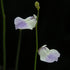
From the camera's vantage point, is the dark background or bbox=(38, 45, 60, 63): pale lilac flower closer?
bbox=(38, 45, 60, 63): pale lilac flower

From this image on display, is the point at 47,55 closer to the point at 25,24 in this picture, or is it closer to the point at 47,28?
the point at 25,24

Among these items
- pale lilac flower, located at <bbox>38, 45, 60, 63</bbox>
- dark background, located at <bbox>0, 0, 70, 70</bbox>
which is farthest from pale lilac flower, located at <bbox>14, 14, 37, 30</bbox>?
dark background, located at <bbox>0, 0, 70, 70</bbox>

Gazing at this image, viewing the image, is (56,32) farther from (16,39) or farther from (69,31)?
(16,39)

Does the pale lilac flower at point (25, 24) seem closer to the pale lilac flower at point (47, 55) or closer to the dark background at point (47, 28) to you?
the pale lilac flower at point (47, 55)

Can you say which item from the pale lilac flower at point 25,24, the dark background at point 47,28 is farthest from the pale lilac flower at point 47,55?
the dark background at point 47,28

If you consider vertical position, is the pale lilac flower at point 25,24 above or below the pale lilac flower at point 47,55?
above

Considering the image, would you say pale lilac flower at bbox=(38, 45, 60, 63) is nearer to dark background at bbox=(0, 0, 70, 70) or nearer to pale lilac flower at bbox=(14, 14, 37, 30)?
pale lilac flower at bbox=(14, 14, 37, 30)

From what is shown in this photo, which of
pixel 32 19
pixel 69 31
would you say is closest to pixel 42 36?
pixel 69 31

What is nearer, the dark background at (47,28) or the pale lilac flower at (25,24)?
the pale lilac flower at (25,24)

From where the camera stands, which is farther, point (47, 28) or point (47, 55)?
point (47, 28)

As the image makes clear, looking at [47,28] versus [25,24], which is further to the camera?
Answer: [47,28]

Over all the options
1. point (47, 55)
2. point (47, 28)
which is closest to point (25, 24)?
point (47, 55)
